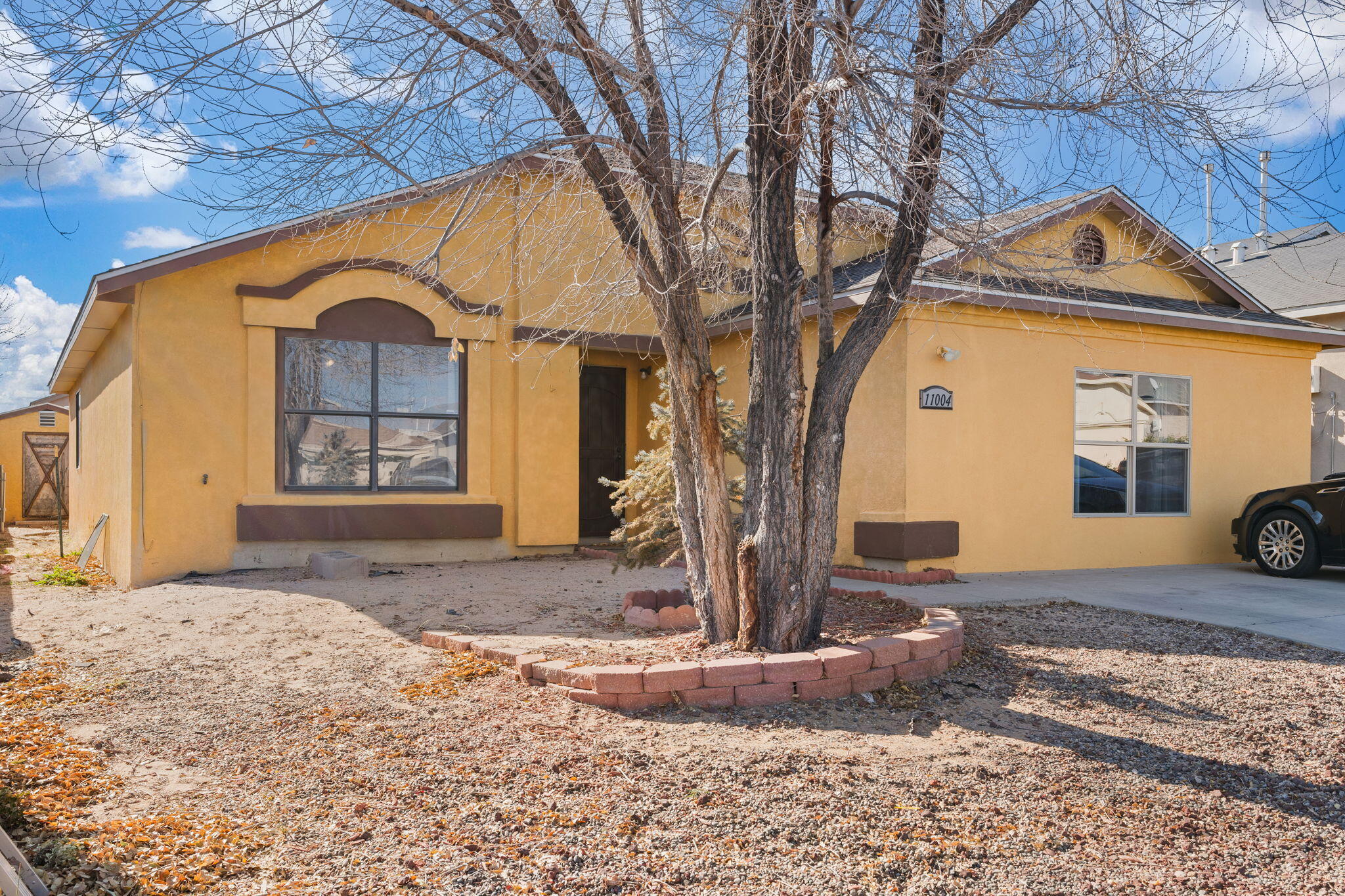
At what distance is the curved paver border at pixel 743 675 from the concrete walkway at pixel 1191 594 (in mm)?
2556

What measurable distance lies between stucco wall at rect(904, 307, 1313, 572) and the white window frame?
1.7 inches

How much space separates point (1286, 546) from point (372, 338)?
10.2 m

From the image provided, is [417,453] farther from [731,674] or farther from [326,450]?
[731,674]

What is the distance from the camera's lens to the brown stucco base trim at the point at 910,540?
8.98 meters

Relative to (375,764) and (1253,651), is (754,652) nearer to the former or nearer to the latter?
(375,764)

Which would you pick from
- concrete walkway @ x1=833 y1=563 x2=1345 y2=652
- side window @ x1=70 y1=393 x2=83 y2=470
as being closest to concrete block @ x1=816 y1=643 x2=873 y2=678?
concrete walkway @ x1=833 y1=563 x2=1345 y2=652

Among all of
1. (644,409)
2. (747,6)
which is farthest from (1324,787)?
(644,409)

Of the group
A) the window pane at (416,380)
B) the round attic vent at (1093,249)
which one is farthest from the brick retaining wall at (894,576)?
the round attic vent at (1093,249)

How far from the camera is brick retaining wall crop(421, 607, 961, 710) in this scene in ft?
15.0

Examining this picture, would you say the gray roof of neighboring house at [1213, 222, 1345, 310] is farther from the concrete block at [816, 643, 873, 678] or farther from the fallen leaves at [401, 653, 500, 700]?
the fallen leaves at [401, 653, 500, 700]

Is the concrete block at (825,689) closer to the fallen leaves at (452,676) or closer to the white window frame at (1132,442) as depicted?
the fallen leaves at (452,676)

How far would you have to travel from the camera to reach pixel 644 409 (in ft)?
42.1

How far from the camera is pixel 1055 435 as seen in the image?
10023 mm

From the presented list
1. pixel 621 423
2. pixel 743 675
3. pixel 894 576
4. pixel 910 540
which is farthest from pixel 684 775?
pixel 621 423
